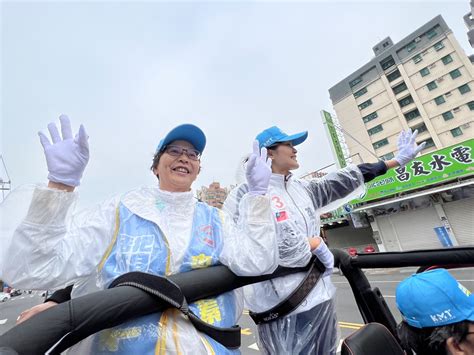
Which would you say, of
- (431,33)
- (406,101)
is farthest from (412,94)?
(431,33)

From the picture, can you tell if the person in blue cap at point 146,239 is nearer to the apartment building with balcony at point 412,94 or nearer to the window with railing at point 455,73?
the apartment building with balcony at point 412,94

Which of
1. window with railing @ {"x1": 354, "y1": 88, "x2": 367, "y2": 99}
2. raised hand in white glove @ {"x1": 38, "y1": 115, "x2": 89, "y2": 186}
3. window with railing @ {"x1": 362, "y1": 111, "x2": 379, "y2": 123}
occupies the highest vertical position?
window with railing @ {"x1": 354, "y1": 88, "x2": 367, "y2": 99}

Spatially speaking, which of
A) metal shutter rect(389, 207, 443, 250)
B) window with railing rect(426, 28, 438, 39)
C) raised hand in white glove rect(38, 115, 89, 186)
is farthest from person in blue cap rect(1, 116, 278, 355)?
window with railing rect(426, 28, 438, 39)

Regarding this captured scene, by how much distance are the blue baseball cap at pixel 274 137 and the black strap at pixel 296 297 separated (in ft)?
2.49

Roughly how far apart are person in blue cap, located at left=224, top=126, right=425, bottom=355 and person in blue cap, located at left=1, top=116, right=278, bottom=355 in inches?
10.7

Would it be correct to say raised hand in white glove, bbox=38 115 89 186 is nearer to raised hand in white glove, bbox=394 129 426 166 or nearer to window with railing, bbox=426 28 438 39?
raised hand in white glove, bbox=394 129 426 166

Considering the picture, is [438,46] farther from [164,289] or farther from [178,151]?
[164,289]

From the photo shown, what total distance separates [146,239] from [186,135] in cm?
54

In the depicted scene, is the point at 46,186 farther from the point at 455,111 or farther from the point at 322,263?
the point at 455,111

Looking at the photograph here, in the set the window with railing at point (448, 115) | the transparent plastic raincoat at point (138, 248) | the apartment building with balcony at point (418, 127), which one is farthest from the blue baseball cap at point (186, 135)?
the window with railing at point (448, 115)

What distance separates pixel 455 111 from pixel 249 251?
27428 mm

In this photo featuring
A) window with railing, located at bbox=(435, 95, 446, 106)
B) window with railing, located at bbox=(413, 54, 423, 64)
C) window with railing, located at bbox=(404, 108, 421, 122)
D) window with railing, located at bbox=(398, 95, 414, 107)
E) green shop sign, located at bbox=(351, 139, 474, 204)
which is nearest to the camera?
green shop sign, located at bbox=(351, 139, 474, 204)

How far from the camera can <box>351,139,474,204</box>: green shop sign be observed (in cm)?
1109

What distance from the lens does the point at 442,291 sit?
1113 millimetres
